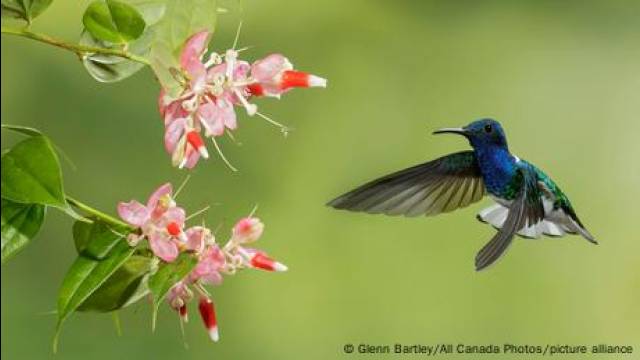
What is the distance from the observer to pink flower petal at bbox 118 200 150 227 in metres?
0.55

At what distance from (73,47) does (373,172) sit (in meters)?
2.09

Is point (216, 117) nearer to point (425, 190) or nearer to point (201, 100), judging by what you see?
point (201, 100)

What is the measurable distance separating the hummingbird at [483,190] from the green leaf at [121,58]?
430mm

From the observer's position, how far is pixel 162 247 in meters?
0.54

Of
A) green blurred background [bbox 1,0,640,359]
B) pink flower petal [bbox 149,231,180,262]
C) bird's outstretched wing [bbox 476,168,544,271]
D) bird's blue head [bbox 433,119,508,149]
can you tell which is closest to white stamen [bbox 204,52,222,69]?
pink flower petal [bbox 149,231,180,262]

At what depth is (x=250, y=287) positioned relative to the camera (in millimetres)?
2570

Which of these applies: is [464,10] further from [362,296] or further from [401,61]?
[362,296]

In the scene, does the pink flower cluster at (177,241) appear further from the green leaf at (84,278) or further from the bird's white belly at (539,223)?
the bird's white belly at (539,223)

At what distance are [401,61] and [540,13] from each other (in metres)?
0.54

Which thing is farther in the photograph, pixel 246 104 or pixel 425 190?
pixel 425 190

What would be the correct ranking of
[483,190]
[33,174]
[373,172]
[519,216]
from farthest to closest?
[373,172]
[483,190]
[519,216]
[33,174]

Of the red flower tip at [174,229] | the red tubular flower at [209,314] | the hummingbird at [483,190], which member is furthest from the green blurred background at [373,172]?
the red flower tip at [174,229]

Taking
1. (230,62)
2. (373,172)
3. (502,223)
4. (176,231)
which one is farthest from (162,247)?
(373,172)

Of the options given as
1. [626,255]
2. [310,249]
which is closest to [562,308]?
[626,255]
